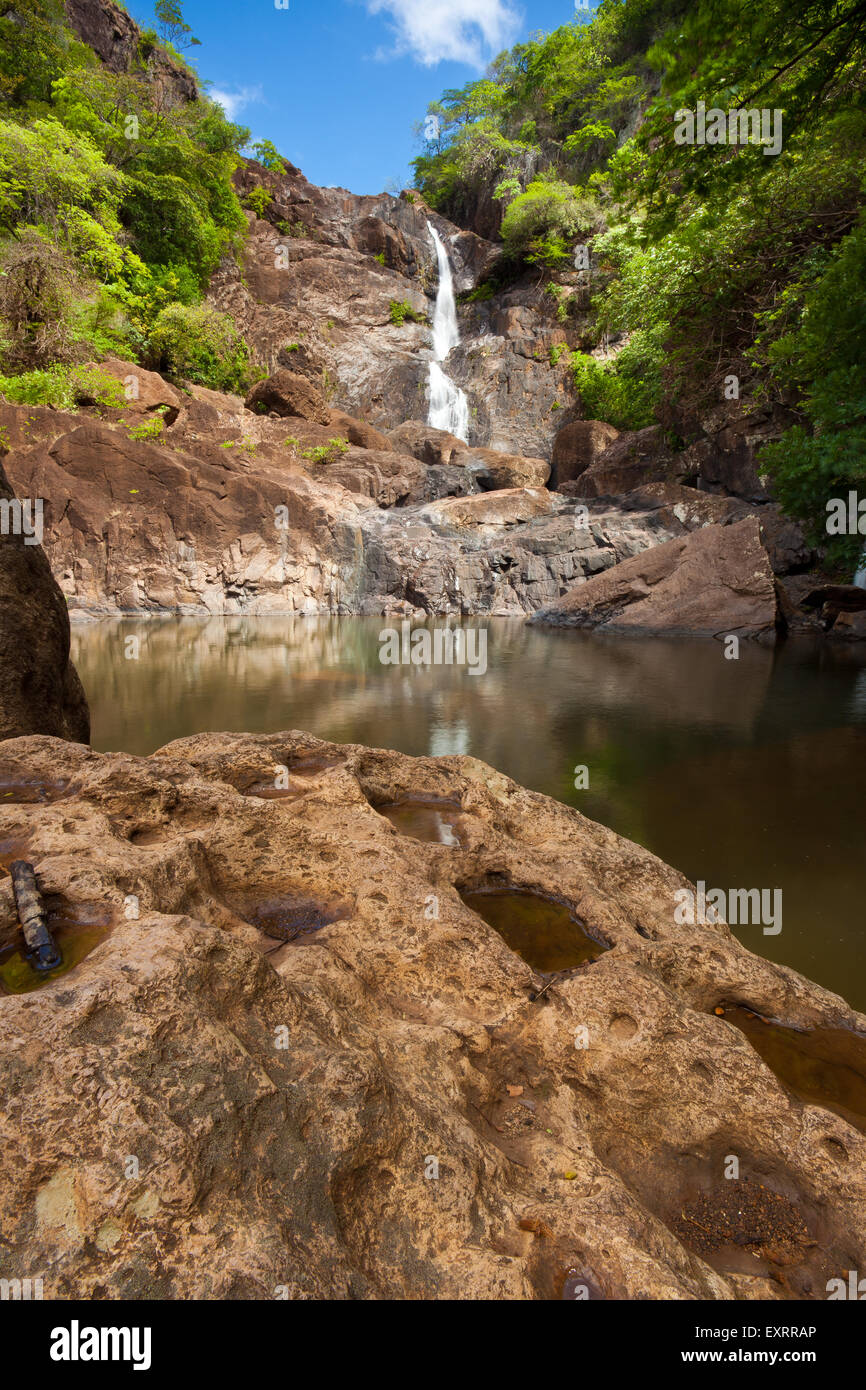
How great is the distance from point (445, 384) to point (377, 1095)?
123 feet

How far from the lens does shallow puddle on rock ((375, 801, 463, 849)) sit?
375 cm

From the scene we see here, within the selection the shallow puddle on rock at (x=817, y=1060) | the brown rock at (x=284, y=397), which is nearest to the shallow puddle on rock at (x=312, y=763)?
the shallow puddle on rock at (x=817, y=1060)

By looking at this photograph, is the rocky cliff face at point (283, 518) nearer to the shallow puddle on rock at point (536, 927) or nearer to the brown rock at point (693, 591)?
the brown rock at point (693, 591)

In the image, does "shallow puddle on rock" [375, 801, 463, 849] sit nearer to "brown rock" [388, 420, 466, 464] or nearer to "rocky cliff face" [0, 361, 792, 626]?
"rocky cliff face" [0, 361, 792, 626]

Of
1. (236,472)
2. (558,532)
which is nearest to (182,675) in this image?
(236,472)

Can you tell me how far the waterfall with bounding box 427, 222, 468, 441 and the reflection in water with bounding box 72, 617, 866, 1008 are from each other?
23.6 m

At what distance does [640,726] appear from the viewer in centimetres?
751

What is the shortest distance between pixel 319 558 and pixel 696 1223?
870 inches

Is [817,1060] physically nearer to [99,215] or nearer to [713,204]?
[713,204]

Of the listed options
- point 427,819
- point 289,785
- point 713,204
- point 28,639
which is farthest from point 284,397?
point 427,819

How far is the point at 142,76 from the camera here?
32375 mm

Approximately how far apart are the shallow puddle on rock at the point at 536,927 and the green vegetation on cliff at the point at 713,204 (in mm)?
6120

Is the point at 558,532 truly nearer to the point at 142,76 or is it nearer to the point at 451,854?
the point at 451,854
